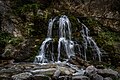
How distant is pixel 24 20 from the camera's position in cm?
1596

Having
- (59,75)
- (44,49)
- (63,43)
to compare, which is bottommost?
(59,75)

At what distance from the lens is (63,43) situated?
47.0 ft

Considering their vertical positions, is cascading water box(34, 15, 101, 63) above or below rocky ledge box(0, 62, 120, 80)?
above

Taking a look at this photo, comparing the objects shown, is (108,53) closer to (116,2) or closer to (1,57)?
(116,2)

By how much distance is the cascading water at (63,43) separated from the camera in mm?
13820

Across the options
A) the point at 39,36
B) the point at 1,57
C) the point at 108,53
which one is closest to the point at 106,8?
the point at 108,53

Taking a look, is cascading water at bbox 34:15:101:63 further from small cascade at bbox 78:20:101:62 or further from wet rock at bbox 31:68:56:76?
wet rock at bbox 31:68:56:76

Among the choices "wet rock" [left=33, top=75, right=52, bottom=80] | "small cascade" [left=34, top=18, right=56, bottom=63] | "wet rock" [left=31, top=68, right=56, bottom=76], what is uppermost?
"small cascade" [left=34, top=18, right=56, bottom=63]

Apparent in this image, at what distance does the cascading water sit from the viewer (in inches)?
544

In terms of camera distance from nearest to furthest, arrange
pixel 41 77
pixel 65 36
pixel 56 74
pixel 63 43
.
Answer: pixel 41 77, pixel 56 74, pixel 63 43, pixel 65 36

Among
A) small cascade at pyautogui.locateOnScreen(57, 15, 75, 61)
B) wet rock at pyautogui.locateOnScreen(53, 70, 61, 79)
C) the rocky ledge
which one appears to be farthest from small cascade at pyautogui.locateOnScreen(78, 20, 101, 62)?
wet rock at pyautogui.locateOnScreen(53, 70, 61, 79)

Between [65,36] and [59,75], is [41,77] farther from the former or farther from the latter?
[65,36]

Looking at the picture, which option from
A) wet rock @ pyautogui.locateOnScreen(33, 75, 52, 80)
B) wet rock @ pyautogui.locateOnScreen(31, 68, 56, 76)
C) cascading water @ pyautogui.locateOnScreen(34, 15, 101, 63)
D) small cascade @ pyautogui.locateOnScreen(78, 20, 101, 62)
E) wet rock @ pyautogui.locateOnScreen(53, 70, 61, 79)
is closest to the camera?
wet rock @ pyautogui.locateOnScreen(33, 75, 52, 80)

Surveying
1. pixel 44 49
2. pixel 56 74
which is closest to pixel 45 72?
pixel 56 74
